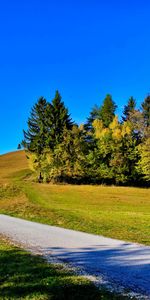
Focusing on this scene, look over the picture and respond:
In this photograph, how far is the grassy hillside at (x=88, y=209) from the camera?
1756cm

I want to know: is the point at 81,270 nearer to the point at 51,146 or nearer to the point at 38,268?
the point at 38,268

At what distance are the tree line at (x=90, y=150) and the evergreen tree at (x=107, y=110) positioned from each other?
7.81 meters

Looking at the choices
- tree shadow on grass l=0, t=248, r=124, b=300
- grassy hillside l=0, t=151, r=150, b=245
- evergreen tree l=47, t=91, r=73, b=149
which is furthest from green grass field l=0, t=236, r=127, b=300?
evergreen tree l=47, t=91, r=73, b=149

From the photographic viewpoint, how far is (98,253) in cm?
1071

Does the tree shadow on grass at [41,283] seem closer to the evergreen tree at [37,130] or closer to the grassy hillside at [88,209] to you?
the grassy hillside at [88,209]

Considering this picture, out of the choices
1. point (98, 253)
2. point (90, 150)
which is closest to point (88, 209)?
point (98, 253)

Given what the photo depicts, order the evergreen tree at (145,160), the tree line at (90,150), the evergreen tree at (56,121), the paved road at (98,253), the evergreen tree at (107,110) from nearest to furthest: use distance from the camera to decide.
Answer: the paved road at (98,253) < the evergreen tree at (145,160) < the tree line at (90,150) < the evergreen tree at (56,121) < the evergreen tree at (107,110)

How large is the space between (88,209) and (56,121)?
1509 inches

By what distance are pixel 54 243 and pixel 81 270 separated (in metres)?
4.56

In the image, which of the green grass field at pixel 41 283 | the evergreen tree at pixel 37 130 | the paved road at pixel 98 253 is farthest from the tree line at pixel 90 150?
the green grass field at pixel 41 283

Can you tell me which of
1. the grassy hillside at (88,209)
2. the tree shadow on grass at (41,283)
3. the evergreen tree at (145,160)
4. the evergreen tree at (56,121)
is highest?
the evergreen tree at (56,121)

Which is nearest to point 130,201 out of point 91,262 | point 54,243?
point 54,243

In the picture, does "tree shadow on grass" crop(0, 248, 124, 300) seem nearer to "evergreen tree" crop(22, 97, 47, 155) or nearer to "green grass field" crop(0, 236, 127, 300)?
"green grass field" crop(0, 236, 127, 300)

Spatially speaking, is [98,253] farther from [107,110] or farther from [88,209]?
[107,110]
